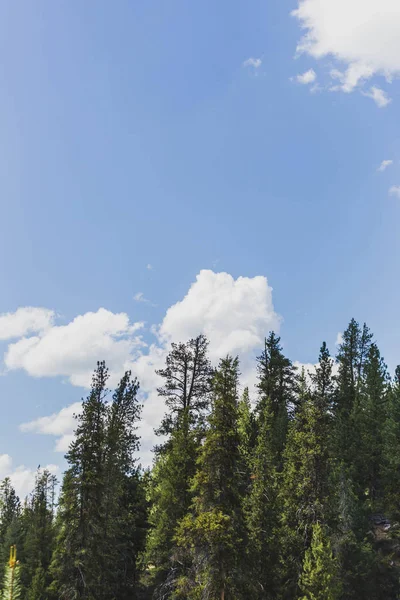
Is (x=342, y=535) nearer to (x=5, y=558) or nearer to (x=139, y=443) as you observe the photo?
(x=139, y=443)

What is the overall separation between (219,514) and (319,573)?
6558mm

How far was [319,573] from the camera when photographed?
23.8 meters

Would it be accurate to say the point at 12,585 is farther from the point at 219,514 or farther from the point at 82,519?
the point at 82,519

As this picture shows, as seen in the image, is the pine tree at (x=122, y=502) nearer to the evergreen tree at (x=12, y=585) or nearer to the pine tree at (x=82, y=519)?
the pine tree at (x=82, y=519)

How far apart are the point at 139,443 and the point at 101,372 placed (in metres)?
10.3

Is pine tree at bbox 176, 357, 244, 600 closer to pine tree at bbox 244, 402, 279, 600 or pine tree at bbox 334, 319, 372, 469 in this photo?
pine tree at bbox 244, 402, 279, 600

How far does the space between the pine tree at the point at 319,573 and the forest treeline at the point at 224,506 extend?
0.07 metres

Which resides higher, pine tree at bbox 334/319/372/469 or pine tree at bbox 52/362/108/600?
pine tree at bbox 334/319/372/469

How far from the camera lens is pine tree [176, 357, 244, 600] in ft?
70.9

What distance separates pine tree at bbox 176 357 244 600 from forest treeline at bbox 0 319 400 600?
0.06 meters

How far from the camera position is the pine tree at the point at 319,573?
23328 mm

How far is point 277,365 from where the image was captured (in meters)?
53.5

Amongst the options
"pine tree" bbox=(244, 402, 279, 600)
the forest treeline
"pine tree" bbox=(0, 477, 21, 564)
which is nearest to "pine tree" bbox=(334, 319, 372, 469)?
the forest treeline

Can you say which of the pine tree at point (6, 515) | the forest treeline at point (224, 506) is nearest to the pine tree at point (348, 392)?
the forest treeline at point (224, 506)
